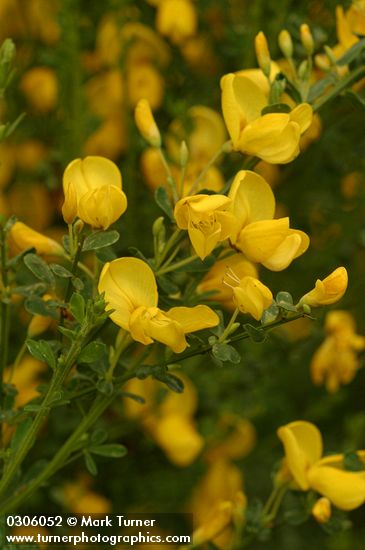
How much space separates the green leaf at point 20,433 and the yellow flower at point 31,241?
0.12m

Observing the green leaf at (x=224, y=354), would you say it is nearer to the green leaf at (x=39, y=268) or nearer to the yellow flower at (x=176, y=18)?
the green leaf at (x=39, y=268)

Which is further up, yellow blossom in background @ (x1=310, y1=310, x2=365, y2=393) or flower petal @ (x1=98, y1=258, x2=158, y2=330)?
flower petal @ (x1=98, y1=258, x2=158, y2=330)

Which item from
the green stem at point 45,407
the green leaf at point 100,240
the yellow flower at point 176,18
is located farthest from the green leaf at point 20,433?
the yellow flower at point 176,18

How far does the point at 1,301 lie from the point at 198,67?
0.62 metres

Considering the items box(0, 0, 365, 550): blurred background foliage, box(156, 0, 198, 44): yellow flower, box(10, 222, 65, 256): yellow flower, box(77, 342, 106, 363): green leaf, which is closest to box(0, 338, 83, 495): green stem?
box(77, 342, 106, 363): green leaf

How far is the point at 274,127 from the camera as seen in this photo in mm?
591

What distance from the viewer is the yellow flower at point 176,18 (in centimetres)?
99

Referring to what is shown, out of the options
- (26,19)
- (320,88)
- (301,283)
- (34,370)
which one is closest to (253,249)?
(320,88)

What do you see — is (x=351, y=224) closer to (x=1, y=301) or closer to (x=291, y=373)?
(x=291, y=373)

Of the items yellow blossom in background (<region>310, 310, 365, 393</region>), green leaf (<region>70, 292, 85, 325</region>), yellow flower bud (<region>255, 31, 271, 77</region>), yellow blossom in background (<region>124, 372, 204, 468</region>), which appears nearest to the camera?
green leaf (<region>70, 292, 85, 325</region>)

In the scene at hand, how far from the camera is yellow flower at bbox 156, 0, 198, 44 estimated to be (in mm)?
985

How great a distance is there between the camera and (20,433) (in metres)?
0.60

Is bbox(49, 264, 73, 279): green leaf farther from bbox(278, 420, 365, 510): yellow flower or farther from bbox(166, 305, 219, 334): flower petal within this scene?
bbox(278, 420, 365, 510): yellow flower

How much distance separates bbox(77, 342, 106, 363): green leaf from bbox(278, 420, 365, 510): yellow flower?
0.21 metres
